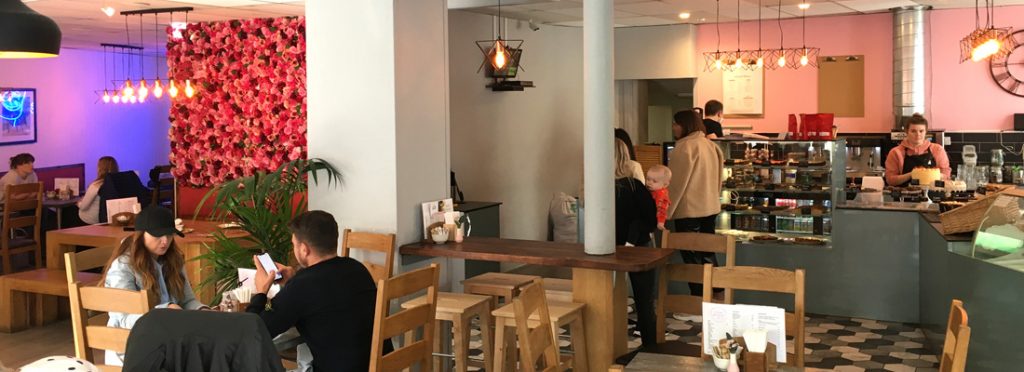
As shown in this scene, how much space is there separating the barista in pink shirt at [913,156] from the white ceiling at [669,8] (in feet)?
6.09

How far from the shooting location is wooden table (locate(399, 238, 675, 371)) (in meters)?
5.61

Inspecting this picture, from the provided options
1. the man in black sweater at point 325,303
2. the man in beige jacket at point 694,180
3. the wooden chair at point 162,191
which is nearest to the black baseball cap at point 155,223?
the man in black sweater at point 325,303

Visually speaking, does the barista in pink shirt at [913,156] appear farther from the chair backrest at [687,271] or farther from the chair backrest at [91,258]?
the chair backrest at [91,258]

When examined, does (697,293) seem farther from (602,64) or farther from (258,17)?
(258,17)

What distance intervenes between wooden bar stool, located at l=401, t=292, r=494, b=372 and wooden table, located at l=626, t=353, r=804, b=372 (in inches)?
63.8

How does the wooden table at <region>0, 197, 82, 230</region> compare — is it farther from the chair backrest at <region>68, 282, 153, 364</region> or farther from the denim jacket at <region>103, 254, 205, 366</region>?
the chair backrest at <region>68, 282, 153, 364</region>

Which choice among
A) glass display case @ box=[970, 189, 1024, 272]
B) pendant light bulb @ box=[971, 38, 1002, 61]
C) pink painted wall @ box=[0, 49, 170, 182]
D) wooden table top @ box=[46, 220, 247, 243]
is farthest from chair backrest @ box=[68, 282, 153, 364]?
pink painted wall @ box=[0, 49, 170, 182]

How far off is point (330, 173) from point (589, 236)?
1.67 m

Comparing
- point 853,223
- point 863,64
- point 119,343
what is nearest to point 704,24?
point 863,64

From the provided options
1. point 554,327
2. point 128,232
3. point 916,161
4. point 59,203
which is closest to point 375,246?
point 554,327

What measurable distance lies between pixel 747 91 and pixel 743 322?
9267 millimetres

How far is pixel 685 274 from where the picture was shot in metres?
5.74

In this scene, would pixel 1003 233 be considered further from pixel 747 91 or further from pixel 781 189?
pixel 747 91

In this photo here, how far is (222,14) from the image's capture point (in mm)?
9641
